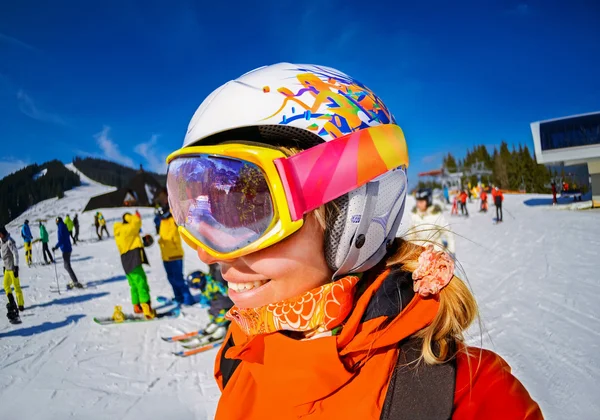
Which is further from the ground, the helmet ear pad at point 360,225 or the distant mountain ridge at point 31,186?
the distant mountain ridge at point 31,186

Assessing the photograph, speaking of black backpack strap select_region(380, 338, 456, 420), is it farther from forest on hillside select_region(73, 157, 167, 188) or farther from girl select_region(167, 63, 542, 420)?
forest on hillside select_region(73, 157, 167, 188)

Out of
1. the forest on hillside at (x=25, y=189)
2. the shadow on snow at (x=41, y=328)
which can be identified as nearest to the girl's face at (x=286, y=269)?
the forest on hillside at (x=25, y=189)

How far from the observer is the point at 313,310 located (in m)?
0.96

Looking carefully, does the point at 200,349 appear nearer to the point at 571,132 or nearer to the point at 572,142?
the point at 572,142

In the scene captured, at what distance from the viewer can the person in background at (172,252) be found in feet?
20.6

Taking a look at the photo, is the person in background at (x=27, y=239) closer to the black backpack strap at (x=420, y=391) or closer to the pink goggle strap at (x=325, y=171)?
the pink goggle strap at (x=325, y=171)

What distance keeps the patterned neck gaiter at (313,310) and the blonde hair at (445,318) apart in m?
0.20

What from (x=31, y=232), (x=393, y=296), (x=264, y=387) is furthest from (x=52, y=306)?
(x=393, y=296)

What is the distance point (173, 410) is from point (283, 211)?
326cm

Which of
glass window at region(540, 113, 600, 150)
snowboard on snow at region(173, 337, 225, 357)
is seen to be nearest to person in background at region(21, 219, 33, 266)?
snowboard on snow at region(173, 337, 225, 357)

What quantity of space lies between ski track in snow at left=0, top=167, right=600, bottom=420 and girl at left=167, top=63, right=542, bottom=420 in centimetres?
34

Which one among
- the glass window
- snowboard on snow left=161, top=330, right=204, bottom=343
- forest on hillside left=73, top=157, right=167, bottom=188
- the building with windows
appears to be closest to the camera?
snowboard on snow left=161, top=330, right=204, bottom=343

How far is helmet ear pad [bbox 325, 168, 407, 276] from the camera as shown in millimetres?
1023

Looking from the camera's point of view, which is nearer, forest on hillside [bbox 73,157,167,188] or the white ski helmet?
the white ski helmet
